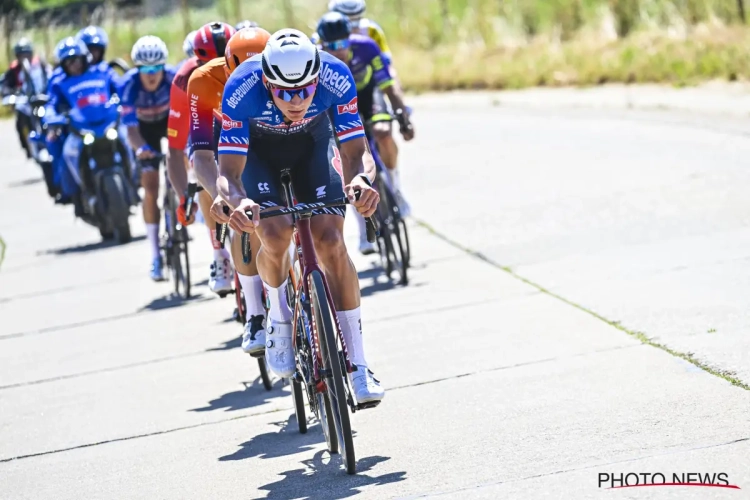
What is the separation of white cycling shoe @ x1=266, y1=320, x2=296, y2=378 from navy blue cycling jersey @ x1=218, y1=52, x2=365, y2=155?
36.9 inches

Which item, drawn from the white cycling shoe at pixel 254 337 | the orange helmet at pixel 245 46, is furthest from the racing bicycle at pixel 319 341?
the orange helmet at pixel 245 46

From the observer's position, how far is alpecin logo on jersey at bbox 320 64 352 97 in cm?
617

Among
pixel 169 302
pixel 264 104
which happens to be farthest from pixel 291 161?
pixel 169 302

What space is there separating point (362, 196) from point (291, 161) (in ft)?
2.62

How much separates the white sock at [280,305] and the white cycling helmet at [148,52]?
4.97 meters

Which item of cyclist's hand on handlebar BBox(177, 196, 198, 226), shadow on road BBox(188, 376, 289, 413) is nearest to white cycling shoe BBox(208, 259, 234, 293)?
cyclist's hand on handlebar BBox(177, 196, 198, 226)

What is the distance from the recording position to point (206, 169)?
735 centimetres

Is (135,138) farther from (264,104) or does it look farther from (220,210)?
(220,210)

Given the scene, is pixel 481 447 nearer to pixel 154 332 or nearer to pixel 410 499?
pixel 410 499

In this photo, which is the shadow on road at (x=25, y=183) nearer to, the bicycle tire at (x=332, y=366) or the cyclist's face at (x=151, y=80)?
the cyclist's face at (x=151, y=80)

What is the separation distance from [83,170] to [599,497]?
1114 cm

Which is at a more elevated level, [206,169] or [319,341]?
[206,169]

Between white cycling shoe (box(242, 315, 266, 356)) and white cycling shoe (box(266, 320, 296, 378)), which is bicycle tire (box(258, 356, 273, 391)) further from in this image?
white cycling shoe (box(266, 320, 296, 378))

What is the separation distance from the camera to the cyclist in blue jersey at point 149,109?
11.1 m
